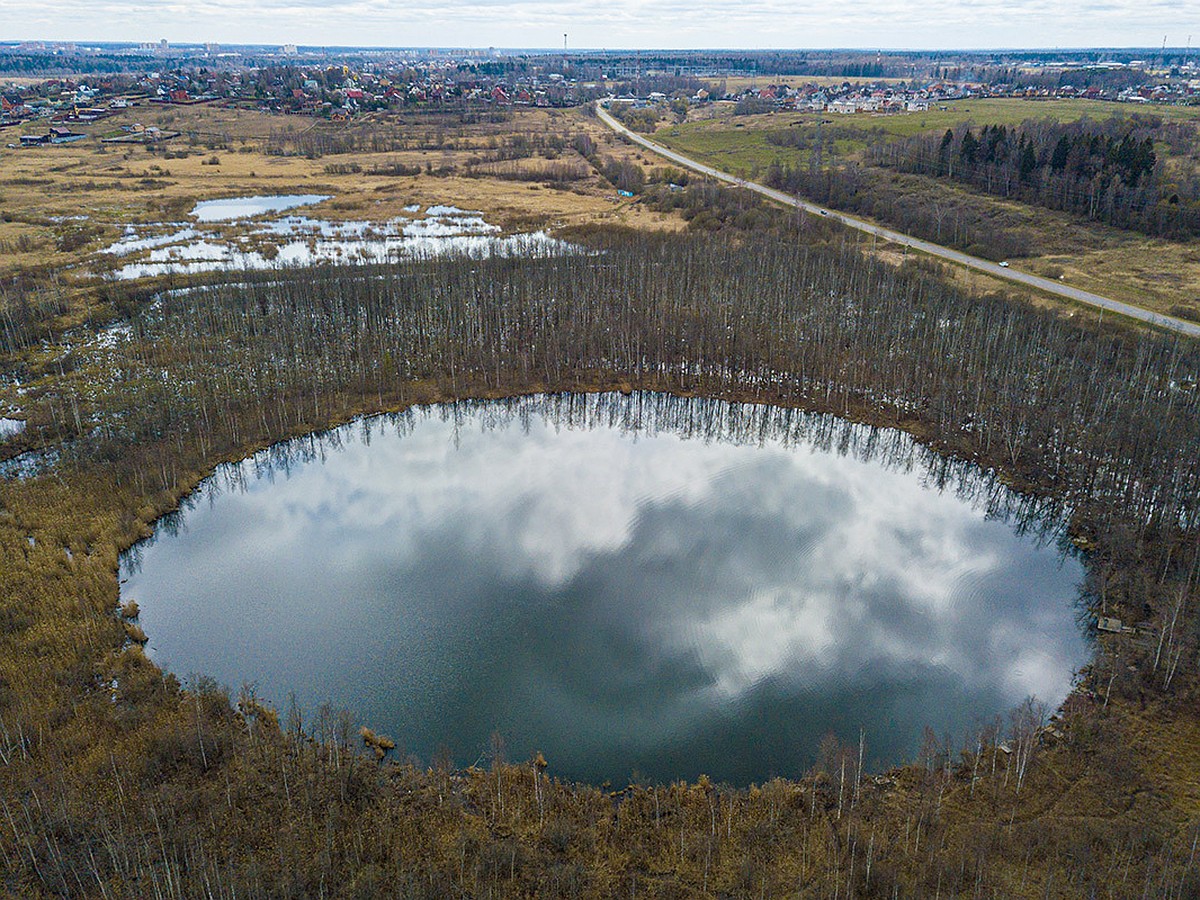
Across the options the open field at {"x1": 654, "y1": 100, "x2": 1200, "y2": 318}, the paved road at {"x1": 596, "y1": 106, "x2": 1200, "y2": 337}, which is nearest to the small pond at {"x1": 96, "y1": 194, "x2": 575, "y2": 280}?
the paved road at {"x1": 596, "y1": 106, "x2": 1200, "y2": 337}

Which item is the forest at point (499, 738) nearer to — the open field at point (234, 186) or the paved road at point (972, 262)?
the paved road at point (972, 262)

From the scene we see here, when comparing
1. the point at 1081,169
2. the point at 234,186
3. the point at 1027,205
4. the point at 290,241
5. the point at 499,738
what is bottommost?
the point at 499,738

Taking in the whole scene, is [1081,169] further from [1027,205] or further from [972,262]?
[972,262]

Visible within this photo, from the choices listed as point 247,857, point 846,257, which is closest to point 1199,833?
point 247,857

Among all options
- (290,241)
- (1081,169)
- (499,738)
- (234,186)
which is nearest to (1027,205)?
(1081,169)

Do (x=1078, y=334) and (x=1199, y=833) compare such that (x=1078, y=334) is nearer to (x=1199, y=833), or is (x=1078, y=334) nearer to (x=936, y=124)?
(x=1199, y=833)

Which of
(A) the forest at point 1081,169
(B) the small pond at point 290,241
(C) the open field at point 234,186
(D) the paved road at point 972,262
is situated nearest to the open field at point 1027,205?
(D) the paved road at point 972,262

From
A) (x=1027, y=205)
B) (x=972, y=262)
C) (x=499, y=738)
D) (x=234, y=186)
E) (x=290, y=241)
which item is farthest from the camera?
(x=234, y=186)
